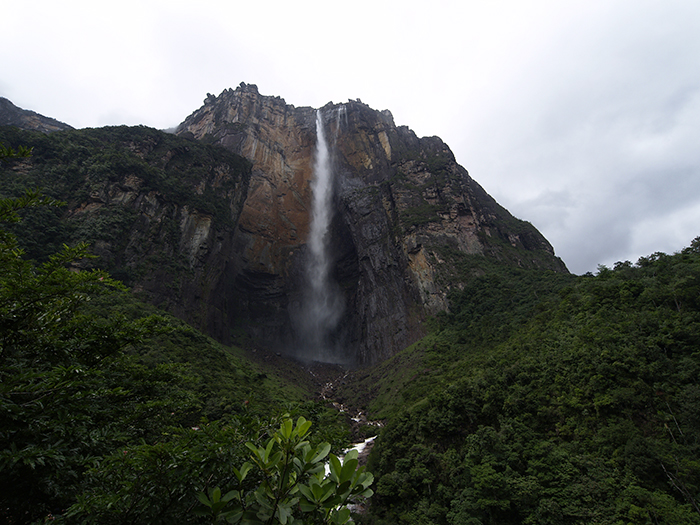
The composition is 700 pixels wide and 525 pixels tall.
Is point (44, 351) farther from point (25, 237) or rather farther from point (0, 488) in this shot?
point (25, 237)

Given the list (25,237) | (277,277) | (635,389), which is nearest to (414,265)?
(277,277)

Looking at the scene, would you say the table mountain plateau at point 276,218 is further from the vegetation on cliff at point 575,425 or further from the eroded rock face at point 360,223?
the vegetation on cliff at point 575,425

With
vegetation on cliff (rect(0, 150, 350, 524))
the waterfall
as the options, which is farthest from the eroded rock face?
vegetation on cliff (rect(0, 150, 350, 524))

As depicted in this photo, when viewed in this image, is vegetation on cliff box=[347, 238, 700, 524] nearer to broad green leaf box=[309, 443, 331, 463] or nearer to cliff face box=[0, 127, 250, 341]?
broad green leaf box=[309, 443, 331, 463]

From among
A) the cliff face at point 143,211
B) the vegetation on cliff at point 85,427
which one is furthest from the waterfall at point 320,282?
the vegetation on cliff at point 85,427

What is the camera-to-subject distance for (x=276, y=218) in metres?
59.2

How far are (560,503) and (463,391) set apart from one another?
24.7 ft

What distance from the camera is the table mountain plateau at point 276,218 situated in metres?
36.2

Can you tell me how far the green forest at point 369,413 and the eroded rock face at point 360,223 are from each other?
14.5 meters

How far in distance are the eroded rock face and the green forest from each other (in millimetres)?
14485

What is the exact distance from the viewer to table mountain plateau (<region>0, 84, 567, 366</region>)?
3616cm

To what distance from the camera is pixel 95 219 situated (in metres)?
33.2

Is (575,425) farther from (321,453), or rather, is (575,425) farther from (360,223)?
(360,223)

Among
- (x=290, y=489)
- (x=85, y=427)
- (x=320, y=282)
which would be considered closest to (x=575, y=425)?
(x=290, y=489)
